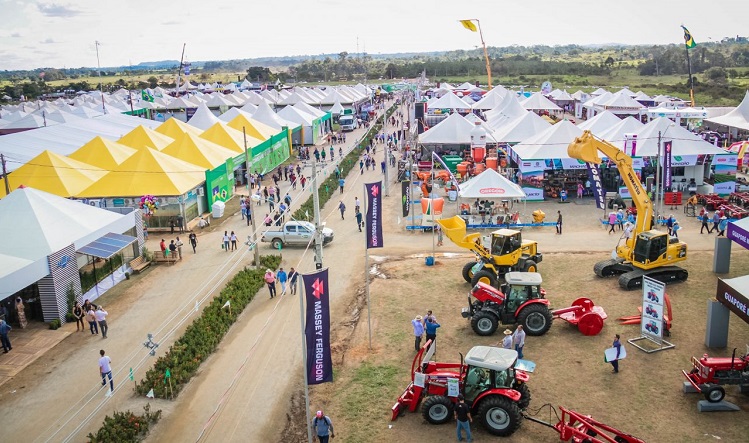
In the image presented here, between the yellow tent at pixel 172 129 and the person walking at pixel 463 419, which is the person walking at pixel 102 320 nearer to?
the person walking at pixel 463 419

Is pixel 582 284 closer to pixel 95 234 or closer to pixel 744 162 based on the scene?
pixel 95 234

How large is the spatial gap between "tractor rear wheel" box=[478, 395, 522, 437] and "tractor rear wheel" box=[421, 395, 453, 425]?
0.71m

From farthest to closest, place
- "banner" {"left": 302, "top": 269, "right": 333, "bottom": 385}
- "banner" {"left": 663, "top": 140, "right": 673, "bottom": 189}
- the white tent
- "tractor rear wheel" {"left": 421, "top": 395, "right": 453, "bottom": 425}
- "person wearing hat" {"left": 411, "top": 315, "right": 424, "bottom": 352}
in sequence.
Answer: "banner" {"left": 663, "top": 140, "right": 673, "bottom": 189}, the white tent, "person wearing hat" {"left": 411, "top": 315, "right": 424, "bottom": 352}, "tractor rear wheel" {"left": 421, "top": 395, "right": 453, "bottom": 425}, "banner" {"left": 302, "top": 269, "right": 333, "bottom": 385}

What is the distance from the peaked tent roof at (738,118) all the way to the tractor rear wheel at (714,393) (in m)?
38.0

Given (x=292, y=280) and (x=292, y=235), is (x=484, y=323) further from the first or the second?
(x=292, y=235)

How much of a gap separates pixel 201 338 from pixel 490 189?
15.9m

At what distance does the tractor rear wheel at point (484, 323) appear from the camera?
52.1 feet

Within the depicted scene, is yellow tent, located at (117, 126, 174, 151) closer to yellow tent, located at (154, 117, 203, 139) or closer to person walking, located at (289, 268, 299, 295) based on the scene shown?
yellow tent, located at (154, 117, 203, 139)

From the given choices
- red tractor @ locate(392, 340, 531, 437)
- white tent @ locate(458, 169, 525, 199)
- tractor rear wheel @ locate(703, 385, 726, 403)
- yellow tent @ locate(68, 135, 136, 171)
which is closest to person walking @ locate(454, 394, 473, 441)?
red tractor @ locate(392, 340, 531, 437)

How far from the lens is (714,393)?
481 inches

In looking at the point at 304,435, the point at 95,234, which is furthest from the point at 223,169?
the point at 304,435

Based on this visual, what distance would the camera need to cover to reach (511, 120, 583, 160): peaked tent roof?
32656 millimetres

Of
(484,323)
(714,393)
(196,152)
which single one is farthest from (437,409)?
(196,152)

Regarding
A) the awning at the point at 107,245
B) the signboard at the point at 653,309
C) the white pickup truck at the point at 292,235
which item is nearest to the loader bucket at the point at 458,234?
the signboard at the point at 653,309
